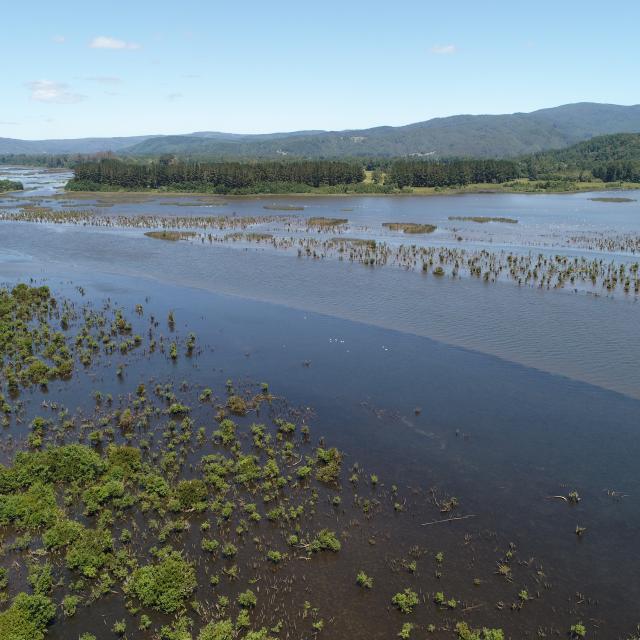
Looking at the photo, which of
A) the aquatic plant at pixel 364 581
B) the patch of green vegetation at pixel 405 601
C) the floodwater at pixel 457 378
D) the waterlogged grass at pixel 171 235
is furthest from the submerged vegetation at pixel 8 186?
the patch of green vegetation at pixel 405 601

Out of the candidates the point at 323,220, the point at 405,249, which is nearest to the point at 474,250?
the point at 405,249

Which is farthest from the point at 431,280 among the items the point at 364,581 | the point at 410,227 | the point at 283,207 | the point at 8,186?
the point at 8,186

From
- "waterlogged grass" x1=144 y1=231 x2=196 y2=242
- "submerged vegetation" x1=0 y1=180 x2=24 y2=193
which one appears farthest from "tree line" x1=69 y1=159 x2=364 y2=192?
"waterlogged grass" x1=144 y1=231 x2=196 y2=242

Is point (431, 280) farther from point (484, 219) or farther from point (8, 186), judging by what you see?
point (8, 186)

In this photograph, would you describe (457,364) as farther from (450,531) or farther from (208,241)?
(208,241)

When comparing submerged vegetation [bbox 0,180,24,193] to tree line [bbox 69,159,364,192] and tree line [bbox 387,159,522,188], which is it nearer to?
tree line [bbox 69,159,364,192]

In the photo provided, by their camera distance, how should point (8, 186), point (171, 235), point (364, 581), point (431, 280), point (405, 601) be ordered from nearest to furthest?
point (405, 601) → point (364, 581) → point (431, 280) → point (171, 235) → point (8, 186)

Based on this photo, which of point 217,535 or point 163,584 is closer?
point 163,584
